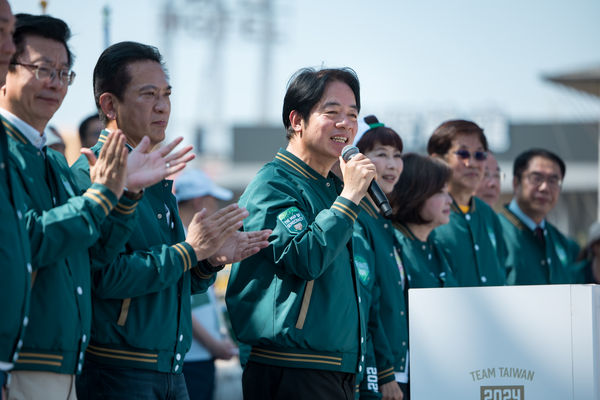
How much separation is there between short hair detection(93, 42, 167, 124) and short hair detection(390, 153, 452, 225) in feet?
6.30

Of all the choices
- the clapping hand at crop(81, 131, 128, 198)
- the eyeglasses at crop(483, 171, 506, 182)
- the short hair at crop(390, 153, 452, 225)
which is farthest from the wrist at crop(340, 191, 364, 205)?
the eyeglasses at crop(483, 171, 506, 182)

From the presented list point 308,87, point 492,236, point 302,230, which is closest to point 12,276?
point 302,230

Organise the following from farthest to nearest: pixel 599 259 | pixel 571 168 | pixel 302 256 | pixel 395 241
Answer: pixel 571 168, pixel 599 259, pixel 395 241, pixel 302 256

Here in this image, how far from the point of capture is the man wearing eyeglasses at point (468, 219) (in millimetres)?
4980

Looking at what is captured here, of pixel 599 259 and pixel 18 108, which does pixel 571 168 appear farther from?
pixel 18 108

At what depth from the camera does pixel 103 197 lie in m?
2.55

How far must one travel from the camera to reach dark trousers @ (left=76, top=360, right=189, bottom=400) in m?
2.87

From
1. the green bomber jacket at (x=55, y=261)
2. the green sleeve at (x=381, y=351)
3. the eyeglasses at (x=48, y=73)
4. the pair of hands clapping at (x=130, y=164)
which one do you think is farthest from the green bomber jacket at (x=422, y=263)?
the eyeglasses at (x=48, y=73)

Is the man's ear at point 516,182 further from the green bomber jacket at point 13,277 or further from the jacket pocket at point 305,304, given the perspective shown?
the green bomber jacket at point 13,277

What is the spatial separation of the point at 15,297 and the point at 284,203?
1.41 metres

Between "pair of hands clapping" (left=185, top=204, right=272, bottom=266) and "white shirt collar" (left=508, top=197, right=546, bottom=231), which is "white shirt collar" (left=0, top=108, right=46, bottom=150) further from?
"white shirt collar" (left=508, top=197, right=546, bottom=231)

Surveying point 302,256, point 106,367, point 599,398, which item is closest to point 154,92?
point 302,256

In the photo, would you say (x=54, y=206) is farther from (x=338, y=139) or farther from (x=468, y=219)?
(x=468, y=219)

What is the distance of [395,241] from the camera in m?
4.50
